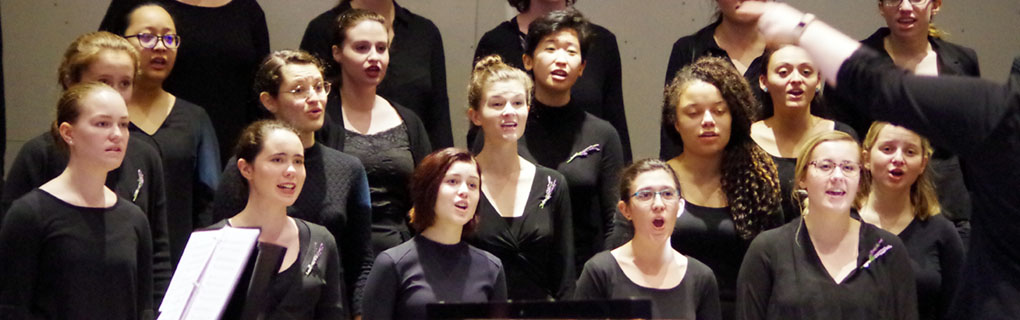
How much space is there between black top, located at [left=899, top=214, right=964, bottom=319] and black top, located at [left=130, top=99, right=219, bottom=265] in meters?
1.86

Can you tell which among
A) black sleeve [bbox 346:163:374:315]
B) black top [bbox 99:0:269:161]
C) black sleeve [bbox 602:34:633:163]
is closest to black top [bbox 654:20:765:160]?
black sleeve [bbox 602:34:633:163]

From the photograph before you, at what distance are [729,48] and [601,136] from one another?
0.63 m

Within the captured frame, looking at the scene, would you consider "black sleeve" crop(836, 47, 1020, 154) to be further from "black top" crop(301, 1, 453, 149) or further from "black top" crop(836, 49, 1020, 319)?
"black top" crop(301, 1, 453, 149)

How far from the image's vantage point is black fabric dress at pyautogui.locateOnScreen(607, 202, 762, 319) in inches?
121

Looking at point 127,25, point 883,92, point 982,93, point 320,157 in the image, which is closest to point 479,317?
point 883,92

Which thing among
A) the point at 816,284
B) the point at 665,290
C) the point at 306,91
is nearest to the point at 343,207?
the point at 306,91

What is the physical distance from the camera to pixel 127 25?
3318 mm

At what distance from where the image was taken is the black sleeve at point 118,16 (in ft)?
11.0

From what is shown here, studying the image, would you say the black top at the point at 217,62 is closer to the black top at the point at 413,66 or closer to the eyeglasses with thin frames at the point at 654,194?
the black top at the point at 413,66

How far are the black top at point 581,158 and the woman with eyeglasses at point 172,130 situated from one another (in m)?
0.75

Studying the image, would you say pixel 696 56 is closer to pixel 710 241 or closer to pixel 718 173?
pixel 718 173

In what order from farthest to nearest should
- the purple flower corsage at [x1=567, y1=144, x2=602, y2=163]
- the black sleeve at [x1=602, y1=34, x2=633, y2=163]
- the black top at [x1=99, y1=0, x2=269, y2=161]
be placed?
the black sleeve at [x1=602, y1=34, x2=633, y2=163] → the black top at [x1=99, y1=0, x2=269, y2=161] → the purple flower corsage at [x1=567, y1=144, x2=602, y2=163]

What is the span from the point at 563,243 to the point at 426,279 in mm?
485

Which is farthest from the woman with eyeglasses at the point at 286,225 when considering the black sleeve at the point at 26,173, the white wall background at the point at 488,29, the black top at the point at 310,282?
the white wall background at the point at 488,29
